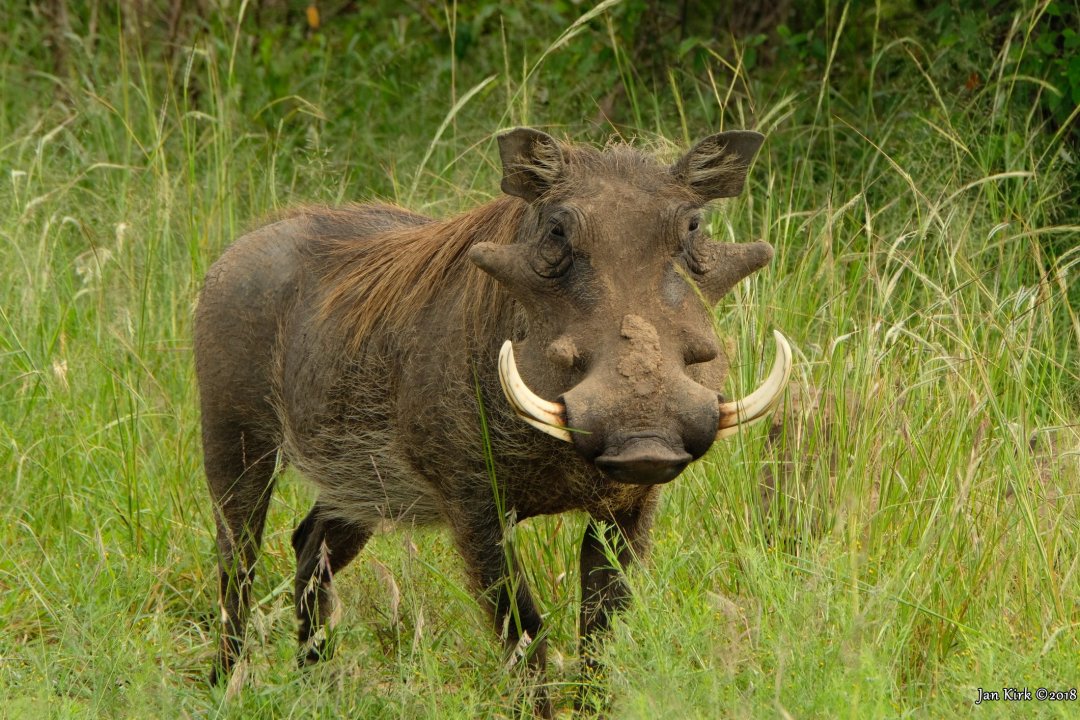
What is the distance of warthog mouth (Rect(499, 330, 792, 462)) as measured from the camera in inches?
101

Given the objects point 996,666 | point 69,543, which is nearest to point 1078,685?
point 996,666

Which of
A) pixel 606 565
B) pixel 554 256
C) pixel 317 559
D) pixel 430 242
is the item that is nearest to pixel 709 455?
pixel 606 565

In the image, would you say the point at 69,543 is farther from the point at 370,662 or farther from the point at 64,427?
the point at 370,662

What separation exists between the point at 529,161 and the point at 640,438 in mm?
767

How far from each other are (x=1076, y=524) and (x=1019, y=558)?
20 cm

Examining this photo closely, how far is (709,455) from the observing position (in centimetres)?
370

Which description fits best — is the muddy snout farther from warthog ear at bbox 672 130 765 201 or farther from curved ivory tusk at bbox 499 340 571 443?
warthog ear at bbox 672 130 765 201

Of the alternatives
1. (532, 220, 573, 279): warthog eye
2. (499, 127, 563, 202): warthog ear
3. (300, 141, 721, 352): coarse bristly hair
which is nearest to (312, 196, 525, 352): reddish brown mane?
(300, 141, 721, 352): coarse bristly hair

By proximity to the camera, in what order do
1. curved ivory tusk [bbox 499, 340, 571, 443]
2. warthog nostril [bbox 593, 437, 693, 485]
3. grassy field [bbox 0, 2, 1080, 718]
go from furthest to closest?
grassy field [bbox 0, 2, 1080, 718] → curved ivory tusk [bbox 499, 340, 571, 443] → warthog nostril [bbox 593, 437, 693, 485]

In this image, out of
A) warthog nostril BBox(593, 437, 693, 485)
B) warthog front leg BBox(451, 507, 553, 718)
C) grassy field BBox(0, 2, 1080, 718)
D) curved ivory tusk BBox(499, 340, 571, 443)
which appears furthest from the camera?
warthog front leg BBox(451, 507, 553, 718)

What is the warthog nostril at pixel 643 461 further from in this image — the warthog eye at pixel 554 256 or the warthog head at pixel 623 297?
the warthog eye at pixel 554 256

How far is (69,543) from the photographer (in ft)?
13.5

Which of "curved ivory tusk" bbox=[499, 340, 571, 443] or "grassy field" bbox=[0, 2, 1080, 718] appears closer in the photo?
"curved ivory tusk" bbox=[499, 340, 571, 443]

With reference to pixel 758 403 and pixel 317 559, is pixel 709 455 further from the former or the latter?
pixel 317 559
